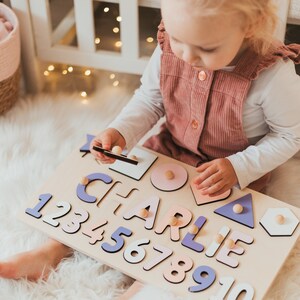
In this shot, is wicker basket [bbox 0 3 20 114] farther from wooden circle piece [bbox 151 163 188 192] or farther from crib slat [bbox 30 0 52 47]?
wooden circle piece [bbox 151 163 188 192]

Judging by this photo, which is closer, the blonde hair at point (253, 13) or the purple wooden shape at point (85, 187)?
the blonde hair at point (253, 13)

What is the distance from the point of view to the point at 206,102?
1108 millimetres

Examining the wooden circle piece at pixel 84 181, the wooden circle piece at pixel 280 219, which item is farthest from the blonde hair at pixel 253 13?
the wooden circle piece at pixel 84 181

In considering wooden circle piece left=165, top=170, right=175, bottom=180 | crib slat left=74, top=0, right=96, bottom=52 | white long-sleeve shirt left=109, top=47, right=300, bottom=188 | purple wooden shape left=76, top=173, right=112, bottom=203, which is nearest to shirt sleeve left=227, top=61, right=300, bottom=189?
white long-sleeve shirt left=109, top=47, right=300, bottom=188

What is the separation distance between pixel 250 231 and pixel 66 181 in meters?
0.36

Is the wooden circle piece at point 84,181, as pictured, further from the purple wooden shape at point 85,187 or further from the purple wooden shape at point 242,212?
the purple wooden shape at point 242,212

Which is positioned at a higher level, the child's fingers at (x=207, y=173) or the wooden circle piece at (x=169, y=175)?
the child's fingers at (x=207, y=173)

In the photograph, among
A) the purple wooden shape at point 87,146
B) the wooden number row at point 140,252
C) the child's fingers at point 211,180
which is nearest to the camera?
the wooden number row at point 140,252

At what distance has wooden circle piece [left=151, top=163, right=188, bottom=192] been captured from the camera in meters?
1.15

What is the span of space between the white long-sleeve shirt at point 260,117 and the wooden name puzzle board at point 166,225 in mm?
51

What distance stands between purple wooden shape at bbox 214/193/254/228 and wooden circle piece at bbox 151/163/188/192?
0.09m

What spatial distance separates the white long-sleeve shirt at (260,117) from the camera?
106cm

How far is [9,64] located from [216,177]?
56cm

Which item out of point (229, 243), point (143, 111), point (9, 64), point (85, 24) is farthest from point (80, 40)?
point (229, 243)
